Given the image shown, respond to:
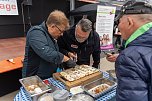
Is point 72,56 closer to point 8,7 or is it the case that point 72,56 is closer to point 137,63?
point 137,63

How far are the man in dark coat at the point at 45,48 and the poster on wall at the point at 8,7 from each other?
3155mm

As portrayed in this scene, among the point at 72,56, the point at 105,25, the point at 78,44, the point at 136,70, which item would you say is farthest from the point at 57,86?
the point at 105,25

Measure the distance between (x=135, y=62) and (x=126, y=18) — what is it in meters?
0.25

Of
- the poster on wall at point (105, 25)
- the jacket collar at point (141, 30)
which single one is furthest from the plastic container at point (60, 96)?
the poster on wall at point (105, 25)

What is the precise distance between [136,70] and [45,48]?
3.00ft

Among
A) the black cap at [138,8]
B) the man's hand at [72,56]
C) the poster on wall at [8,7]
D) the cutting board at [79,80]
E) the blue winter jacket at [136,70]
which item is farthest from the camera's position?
the poster on wall at [8,7]

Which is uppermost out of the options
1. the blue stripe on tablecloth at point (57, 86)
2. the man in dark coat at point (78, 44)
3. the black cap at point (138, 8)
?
the black cap at point (138, 8)

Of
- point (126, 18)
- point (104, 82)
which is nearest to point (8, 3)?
point (104, 82)

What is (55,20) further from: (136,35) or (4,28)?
(4,28)

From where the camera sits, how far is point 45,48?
1434mm

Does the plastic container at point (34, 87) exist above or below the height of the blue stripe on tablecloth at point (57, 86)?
above

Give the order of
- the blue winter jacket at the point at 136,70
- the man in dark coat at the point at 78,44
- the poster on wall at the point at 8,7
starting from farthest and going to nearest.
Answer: the poster on wall at the point at 8,7 → the man in dark coat at the point at 78,44 → the blue winter jacket at the point at 136,70

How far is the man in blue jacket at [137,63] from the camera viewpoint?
69 cm

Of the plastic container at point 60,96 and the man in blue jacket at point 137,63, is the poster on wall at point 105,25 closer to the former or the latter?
the plastic container at point 60,96
